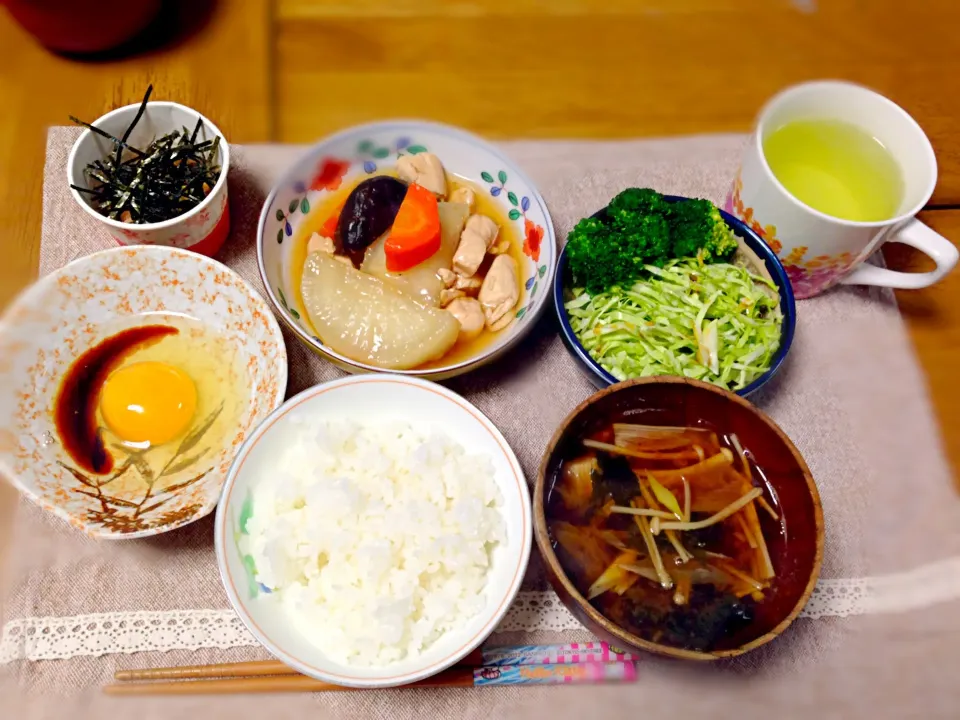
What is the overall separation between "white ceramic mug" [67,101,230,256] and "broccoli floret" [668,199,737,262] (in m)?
Answer: 1.24

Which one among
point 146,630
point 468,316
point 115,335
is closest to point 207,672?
point 146,630

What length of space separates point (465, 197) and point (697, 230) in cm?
68

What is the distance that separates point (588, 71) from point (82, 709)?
2531mm

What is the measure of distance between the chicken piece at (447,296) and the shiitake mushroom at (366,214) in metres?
0.25

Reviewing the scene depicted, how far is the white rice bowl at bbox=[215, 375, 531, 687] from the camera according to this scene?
4.92ft

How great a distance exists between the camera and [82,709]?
1.65m

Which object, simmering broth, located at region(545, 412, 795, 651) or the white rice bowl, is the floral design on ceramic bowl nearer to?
simmering broth, located at region(545, 412, 795, 651)

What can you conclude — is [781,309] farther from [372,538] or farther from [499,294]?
[372,538]

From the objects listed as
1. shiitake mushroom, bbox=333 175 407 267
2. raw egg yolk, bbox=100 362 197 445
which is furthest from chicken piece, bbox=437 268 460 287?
raw egg yolk, bbox=100 362 197 445

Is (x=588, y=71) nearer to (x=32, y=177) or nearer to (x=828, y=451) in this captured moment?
(x=828, y=451)

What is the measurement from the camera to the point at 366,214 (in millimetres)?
1980

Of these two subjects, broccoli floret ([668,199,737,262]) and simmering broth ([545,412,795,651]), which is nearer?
simmering broth ([545,412,795,651])

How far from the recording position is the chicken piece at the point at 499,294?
1978 mm

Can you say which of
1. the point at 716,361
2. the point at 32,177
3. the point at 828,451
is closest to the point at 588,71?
the point at 716,361
